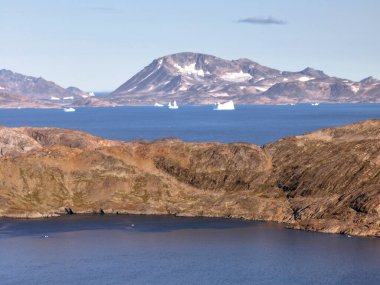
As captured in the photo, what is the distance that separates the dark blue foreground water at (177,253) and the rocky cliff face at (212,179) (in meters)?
6.34

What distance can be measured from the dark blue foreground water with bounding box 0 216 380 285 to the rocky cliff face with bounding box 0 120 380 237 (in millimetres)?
6335

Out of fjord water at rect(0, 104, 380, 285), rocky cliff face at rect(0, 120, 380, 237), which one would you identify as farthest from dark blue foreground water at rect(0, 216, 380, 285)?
rocky cliff face at rect(0, 120, 380, 237)

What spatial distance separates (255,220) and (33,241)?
116 feet

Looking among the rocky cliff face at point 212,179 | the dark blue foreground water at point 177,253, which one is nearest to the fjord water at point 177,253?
the dark blue foreground water at point 177,253

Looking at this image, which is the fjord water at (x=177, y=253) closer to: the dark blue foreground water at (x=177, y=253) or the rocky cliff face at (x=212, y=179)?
the dark blue foreground water at (x=177, y=253)

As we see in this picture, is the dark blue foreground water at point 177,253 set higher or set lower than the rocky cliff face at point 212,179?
lower

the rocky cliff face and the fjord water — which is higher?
the rocky cliff face

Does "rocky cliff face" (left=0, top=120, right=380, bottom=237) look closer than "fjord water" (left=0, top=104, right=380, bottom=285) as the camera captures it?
No

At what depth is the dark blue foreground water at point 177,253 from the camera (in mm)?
99000

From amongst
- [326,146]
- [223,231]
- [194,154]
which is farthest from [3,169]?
[326,146]

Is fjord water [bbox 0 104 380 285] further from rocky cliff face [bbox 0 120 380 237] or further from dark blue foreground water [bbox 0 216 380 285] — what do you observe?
rocky cliff face [bbox 0 120 380 237]

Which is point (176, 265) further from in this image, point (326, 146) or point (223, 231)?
point (326, 146)

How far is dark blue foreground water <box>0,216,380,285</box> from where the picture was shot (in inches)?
3898

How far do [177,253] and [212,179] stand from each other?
4403 cm
